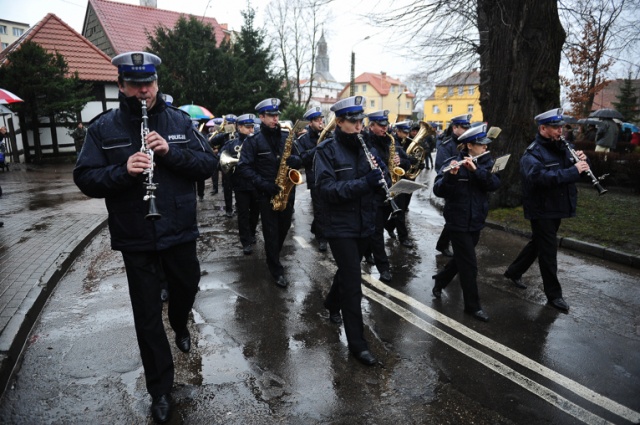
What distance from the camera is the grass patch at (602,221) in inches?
289

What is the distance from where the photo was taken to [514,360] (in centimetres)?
388

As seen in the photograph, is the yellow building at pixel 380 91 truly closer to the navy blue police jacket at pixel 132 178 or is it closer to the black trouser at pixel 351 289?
the black trouser at pixel 351 289

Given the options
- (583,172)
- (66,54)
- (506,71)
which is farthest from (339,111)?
(66,54)

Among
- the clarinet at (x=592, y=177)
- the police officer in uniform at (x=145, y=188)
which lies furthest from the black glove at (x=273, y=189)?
the clarinet at (x=592, y=177)

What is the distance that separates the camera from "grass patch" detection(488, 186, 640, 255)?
733 centimetres

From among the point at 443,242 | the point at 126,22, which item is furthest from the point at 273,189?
the point at 126,22

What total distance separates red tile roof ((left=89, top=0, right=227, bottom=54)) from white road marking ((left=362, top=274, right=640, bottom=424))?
87.4 feet

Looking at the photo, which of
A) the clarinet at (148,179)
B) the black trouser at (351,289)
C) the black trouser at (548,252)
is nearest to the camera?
the clarinet at (148,179)

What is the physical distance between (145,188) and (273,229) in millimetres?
2920

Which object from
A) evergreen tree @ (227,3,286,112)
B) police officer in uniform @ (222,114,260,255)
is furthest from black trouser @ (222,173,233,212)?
evergreen tree @ (227,3,286,112)

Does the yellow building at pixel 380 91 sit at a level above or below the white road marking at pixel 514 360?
above

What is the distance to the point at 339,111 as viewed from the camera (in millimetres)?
4023

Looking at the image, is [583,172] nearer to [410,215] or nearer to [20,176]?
[410,215]

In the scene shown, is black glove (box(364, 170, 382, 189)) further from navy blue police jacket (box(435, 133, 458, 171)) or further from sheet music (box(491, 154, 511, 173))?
navy blue police jacket (box(435, 133, 458, 171))
